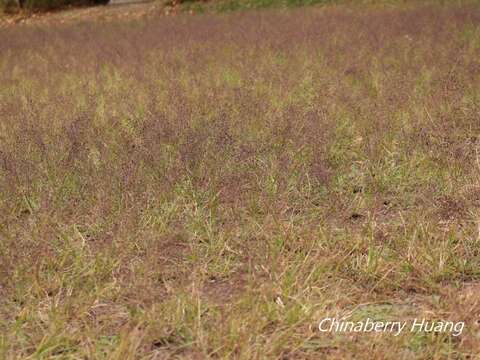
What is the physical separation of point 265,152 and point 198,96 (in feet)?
5.41

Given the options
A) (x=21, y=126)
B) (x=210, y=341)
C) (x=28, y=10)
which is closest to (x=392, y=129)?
(x=210, y=341)

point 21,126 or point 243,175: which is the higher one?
point 21,126

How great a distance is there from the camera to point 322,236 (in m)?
2.68

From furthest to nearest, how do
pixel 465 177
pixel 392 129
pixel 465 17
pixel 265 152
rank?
pixel 465 17
pixel 392 129
pixel 265 152
pixel 465 177

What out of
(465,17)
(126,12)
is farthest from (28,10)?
(465,17)

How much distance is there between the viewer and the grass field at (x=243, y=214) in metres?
2.06

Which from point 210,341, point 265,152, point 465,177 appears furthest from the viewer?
point 265,152

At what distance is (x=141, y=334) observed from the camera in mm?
2021

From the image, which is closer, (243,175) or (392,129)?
(243,175)

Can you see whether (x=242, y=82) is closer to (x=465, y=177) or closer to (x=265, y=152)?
(x=265, y=152)

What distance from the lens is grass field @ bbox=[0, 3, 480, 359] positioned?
2062mm

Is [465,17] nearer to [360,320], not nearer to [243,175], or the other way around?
[243,175]

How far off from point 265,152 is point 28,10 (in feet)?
54.8

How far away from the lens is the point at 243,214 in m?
2.90
